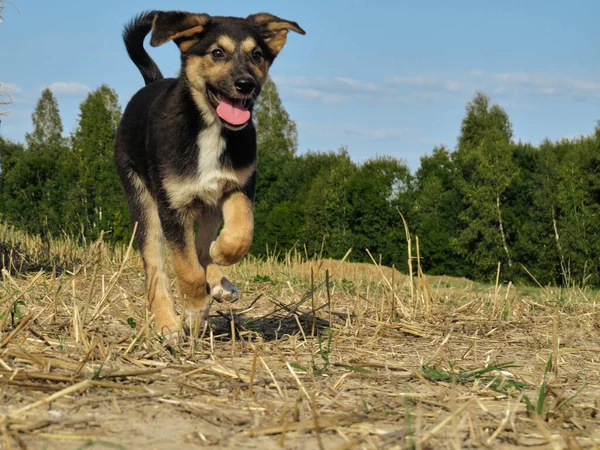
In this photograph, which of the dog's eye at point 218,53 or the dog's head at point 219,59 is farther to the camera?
the dog's eye at point 218,53

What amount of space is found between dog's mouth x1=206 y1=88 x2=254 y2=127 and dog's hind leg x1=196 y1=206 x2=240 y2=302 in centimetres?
76

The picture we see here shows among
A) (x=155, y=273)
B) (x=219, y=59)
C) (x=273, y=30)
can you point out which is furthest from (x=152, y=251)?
(x=273, y=30)

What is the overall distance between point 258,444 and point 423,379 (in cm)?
129

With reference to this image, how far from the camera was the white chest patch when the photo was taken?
5137mm

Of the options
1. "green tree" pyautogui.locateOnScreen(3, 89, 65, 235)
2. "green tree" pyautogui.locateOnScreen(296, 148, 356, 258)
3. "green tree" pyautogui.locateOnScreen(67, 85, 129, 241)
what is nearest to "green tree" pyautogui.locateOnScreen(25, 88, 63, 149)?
"green tree" pyautogui.locateOnScreen(3, 89, 65, 235)

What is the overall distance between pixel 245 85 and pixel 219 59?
405mm

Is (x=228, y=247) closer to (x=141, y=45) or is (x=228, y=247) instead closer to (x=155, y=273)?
(x=155, y=273)

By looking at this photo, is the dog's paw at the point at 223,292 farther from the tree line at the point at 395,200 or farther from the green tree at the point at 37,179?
the tree line at the point at 395,200

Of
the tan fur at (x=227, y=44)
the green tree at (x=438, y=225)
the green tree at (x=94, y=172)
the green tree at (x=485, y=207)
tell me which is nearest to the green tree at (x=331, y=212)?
the green tree at (x=438, y=225)

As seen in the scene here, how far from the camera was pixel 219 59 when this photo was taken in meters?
5.30

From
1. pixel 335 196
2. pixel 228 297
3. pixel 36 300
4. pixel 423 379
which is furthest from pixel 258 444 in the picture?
pixel 335 196

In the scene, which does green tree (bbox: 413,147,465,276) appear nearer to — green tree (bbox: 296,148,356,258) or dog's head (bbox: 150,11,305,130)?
green tree (bbox: 296,148,356,258)

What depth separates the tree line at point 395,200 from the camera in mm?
32344

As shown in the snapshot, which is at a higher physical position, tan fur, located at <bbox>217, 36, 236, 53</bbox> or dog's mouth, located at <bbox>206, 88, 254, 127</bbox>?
tan fur, located at <bbox>217, 36, 236, 53</bbox>
